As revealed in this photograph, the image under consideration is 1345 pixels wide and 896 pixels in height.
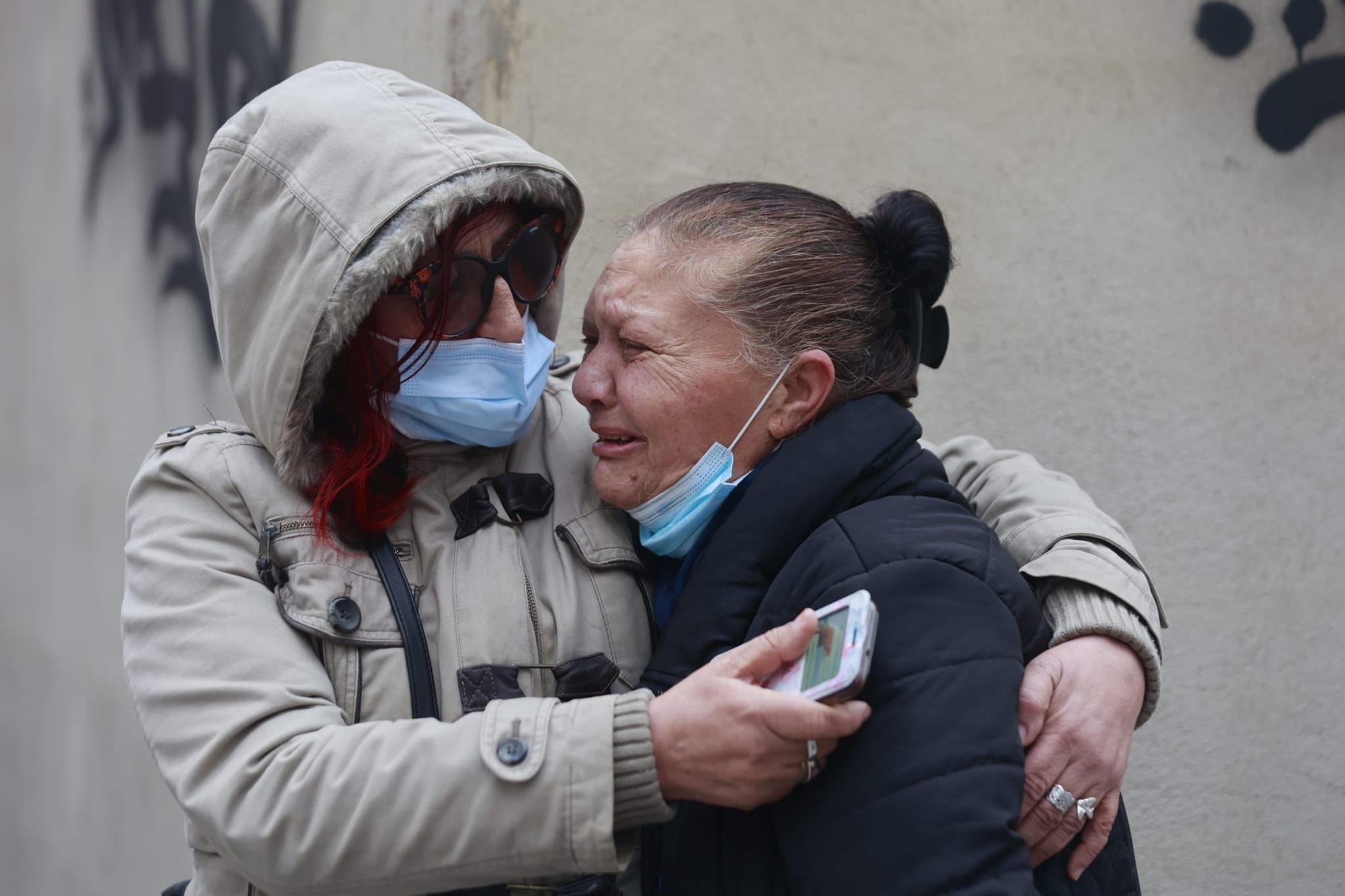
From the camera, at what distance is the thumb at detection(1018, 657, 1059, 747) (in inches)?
74.6

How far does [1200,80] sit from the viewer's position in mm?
3391

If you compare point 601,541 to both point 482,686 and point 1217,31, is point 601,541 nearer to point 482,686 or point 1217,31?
point 482,686

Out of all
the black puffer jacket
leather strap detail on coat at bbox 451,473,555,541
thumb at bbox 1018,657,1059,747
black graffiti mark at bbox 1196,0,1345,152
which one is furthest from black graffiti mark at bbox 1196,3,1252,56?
leather strap detail on coat at bbox 451,473,555,541

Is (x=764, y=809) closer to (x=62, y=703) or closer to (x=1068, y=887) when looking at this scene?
(x=1068, y=887)

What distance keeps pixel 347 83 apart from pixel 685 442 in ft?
2.86

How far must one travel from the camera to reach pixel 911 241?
2.27m

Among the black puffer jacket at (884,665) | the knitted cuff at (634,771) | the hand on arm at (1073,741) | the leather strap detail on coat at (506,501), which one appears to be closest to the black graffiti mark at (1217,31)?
the black puffer jacket at (884,665)

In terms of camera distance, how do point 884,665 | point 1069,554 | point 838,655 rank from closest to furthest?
point 838,655 → point 884,665 → point 1069,554

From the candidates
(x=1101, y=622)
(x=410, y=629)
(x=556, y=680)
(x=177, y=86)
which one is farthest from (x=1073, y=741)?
(x=177, y=86)

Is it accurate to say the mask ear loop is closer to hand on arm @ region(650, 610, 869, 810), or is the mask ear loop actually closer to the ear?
the ear

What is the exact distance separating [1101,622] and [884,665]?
57cm

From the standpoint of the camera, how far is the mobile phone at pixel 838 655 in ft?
5.25

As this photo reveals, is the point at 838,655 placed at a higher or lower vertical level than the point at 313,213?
lower

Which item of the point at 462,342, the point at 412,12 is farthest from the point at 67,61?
the point at 462,342
